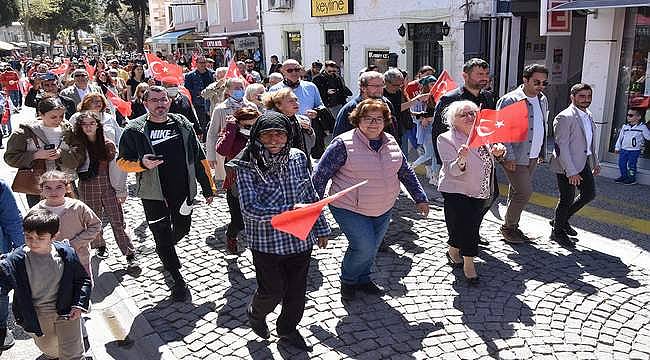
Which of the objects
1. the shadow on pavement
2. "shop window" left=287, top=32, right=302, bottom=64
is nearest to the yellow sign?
"shop window" left=287, top=32, right=302, bottom=64

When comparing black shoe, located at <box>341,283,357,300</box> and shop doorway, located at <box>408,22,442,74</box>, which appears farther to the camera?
shop doorway, located at <box>408,22,442,74</box>

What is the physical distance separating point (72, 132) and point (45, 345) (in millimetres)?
2252

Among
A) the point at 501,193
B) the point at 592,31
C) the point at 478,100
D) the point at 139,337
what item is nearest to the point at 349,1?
the point at 592,31

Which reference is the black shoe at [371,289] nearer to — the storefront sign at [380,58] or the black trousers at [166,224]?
the black trousers at [166,224]

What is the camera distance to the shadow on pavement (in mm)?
3947

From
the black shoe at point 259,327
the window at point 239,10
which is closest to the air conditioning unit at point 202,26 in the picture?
the window at point 239,10

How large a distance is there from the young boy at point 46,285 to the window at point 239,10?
22562mm

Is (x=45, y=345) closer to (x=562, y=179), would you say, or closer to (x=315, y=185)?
(x=315, y=185)

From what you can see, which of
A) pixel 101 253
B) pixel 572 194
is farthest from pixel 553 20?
pixel 101 253

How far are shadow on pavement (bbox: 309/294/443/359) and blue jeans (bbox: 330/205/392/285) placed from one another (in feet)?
0.97

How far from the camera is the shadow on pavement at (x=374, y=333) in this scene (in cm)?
395

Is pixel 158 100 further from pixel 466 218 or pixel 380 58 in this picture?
pixel 380 58

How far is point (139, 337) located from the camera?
170 inches

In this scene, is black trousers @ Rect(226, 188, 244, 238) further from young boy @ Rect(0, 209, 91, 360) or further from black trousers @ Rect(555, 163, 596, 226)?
black trousers @ Rect(555, 163, 596, 226)
